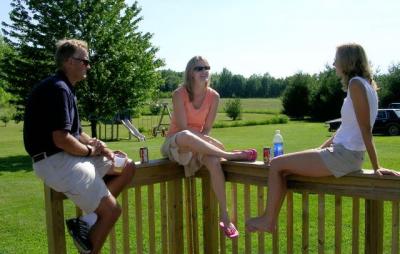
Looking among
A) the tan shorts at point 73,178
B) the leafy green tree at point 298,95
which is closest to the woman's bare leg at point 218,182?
the tan shorts at point 73,178

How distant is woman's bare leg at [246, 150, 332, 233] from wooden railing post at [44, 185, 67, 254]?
4.52ft

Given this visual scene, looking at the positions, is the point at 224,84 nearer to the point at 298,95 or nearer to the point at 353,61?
the point at 298,95

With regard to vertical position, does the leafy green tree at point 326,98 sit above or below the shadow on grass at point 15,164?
above

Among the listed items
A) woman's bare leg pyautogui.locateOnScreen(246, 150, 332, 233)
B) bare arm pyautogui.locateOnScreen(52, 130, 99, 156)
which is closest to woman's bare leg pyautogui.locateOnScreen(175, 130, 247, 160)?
woman's bare leg pyautogui.locateOnScreen(246, 150, 332, 233)

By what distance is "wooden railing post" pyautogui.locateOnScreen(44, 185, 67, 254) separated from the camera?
3432mm

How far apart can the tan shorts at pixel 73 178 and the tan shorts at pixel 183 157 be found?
94cm

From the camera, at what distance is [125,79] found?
1844cm

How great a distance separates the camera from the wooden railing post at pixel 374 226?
321 centimetres

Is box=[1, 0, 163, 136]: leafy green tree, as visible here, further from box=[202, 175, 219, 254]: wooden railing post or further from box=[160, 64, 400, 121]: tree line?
box=[202, 175, 219, 254]: wooden railing post

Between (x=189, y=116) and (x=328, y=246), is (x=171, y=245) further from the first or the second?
(x=328, y=246)

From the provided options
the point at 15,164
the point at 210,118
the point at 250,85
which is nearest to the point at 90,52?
the point at 15,164

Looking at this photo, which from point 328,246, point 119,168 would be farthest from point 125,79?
point 119,168

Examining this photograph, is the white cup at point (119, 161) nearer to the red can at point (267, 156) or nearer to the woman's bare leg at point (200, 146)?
the woman's bare leg at point (200, 146)

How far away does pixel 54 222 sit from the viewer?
3449mm
